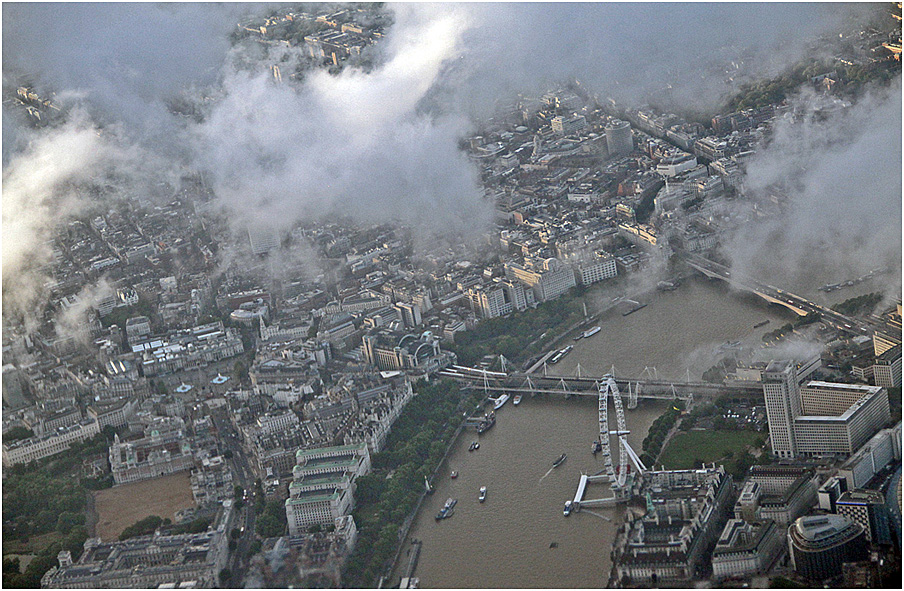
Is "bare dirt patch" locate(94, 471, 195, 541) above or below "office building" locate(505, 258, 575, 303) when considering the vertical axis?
below

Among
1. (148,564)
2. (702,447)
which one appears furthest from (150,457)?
(702,447)

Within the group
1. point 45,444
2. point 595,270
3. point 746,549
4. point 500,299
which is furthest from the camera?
point 595,270

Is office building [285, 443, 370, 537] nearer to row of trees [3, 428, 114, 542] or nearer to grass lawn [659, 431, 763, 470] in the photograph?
row of trees [3, 428, 114, 542]

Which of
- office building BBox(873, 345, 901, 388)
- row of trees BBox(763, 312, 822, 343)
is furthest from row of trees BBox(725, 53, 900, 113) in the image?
office building BBox(873, 345, 901, 388)

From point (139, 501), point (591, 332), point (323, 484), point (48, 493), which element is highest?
point (591, 332)

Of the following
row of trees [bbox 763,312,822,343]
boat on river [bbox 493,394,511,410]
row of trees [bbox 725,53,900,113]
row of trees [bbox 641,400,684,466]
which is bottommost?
row of trees [bbox 641,400,684,466]

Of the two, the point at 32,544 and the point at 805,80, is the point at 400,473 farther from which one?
the point at 805,80

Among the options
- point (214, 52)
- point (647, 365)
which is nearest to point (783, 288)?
point (647, 365)
